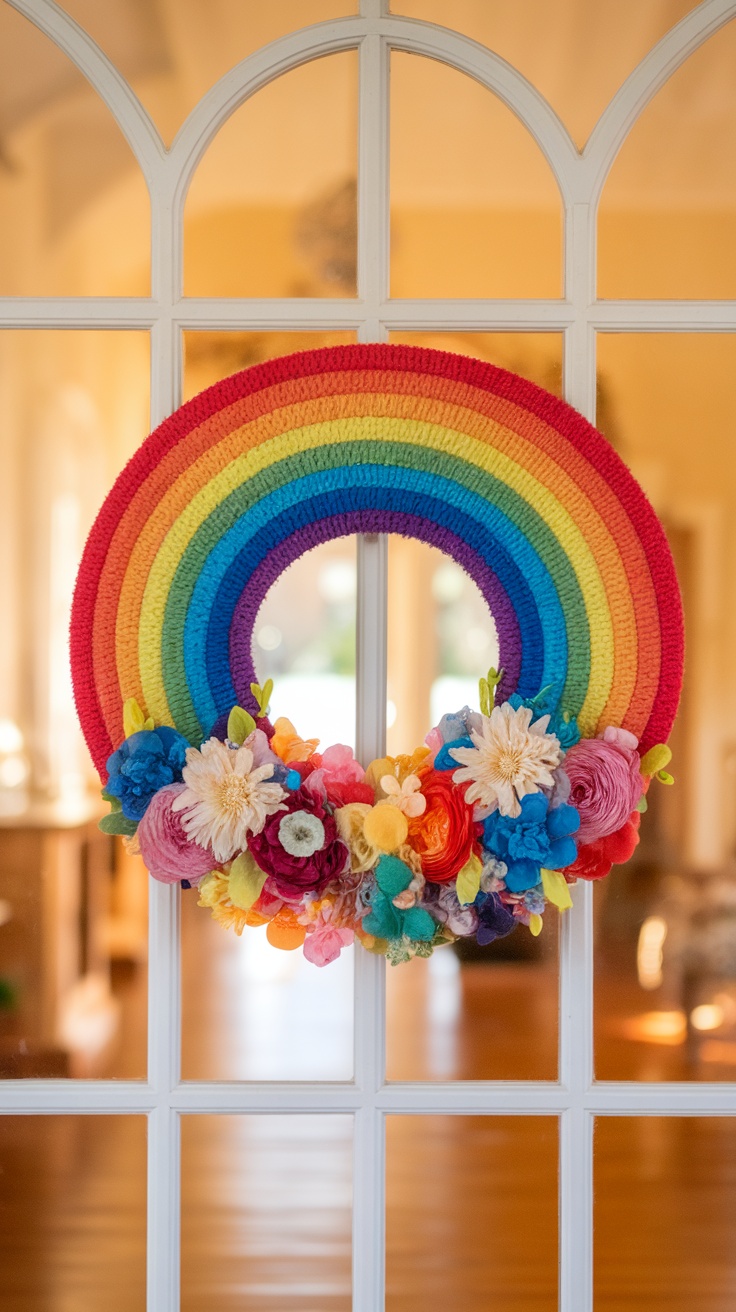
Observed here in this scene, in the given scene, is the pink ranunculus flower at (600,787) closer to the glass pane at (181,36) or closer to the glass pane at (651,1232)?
the glass pane at (651,1232)

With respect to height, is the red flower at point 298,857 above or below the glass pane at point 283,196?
below

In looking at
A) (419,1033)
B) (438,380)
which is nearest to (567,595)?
(438,380)

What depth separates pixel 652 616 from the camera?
1.04 m

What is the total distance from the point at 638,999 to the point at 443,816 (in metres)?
0.38

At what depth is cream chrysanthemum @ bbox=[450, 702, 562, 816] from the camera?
Result: 0.96 m

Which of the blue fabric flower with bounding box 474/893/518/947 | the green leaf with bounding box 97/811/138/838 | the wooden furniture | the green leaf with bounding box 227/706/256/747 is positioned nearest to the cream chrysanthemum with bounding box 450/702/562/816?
the blue fabric flower with bounding box 474/893/518/947

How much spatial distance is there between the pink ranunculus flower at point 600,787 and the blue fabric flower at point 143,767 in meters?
0.41

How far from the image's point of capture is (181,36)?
44.3 inches

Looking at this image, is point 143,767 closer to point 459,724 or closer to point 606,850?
point 459,724

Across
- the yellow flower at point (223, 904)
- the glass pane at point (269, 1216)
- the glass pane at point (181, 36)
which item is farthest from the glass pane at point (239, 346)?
the glass pane at point (269, 1216)

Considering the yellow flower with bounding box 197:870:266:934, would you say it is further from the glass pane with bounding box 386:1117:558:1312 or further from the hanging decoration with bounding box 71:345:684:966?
the glass pane with bounding box 386:1117:558:1312

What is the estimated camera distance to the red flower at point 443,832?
0.98 meters

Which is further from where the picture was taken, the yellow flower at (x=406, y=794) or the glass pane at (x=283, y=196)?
the glass pane at (x=283, y=196)

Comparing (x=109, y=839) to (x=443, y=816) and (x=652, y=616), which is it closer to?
(x=443, y=816)
